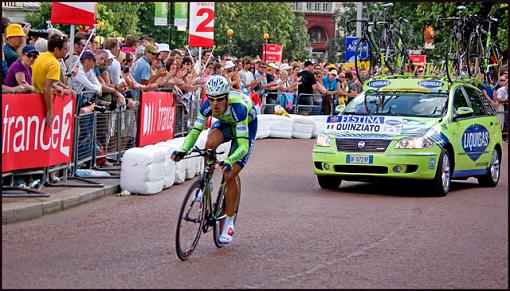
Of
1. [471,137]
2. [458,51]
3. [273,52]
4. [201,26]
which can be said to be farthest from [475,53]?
[273,52]

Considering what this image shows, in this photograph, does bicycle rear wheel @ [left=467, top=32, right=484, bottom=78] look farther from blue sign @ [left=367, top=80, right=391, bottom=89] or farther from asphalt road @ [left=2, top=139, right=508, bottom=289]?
asphalt road @ [left=2, top=139, right=508, bottom=289]

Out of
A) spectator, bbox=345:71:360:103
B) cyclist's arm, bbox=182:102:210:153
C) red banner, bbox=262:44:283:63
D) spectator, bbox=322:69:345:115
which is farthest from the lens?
red banner, bbox=262:44:283:63

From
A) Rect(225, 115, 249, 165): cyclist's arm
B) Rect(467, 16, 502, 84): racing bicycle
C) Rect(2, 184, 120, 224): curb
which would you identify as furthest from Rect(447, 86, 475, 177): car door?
Rect(225, 115, 249, 165): cyclist's arm

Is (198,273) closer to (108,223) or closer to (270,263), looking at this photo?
(270,263)

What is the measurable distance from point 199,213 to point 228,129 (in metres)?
1.09

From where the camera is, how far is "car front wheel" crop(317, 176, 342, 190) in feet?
57.8

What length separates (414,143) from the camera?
16.6 metres

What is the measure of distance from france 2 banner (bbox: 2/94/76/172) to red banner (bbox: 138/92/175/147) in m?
3.89

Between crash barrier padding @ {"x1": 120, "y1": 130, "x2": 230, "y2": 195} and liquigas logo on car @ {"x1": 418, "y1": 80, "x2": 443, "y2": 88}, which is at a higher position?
liquigas logo on car @ {"x1": 418, "y1": 80, "x2": 443, "y2": 88}

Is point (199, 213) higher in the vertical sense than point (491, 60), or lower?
lower

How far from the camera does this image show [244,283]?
914 cm

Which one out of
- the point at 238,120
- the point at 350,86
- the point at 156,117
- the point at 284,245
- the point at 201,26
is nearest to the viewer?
the point at 238,120

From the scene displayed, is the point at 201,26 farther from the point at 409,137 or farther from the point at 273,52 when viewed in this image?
the point at 273,52

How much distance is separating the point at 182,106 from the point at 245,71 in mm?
7721
